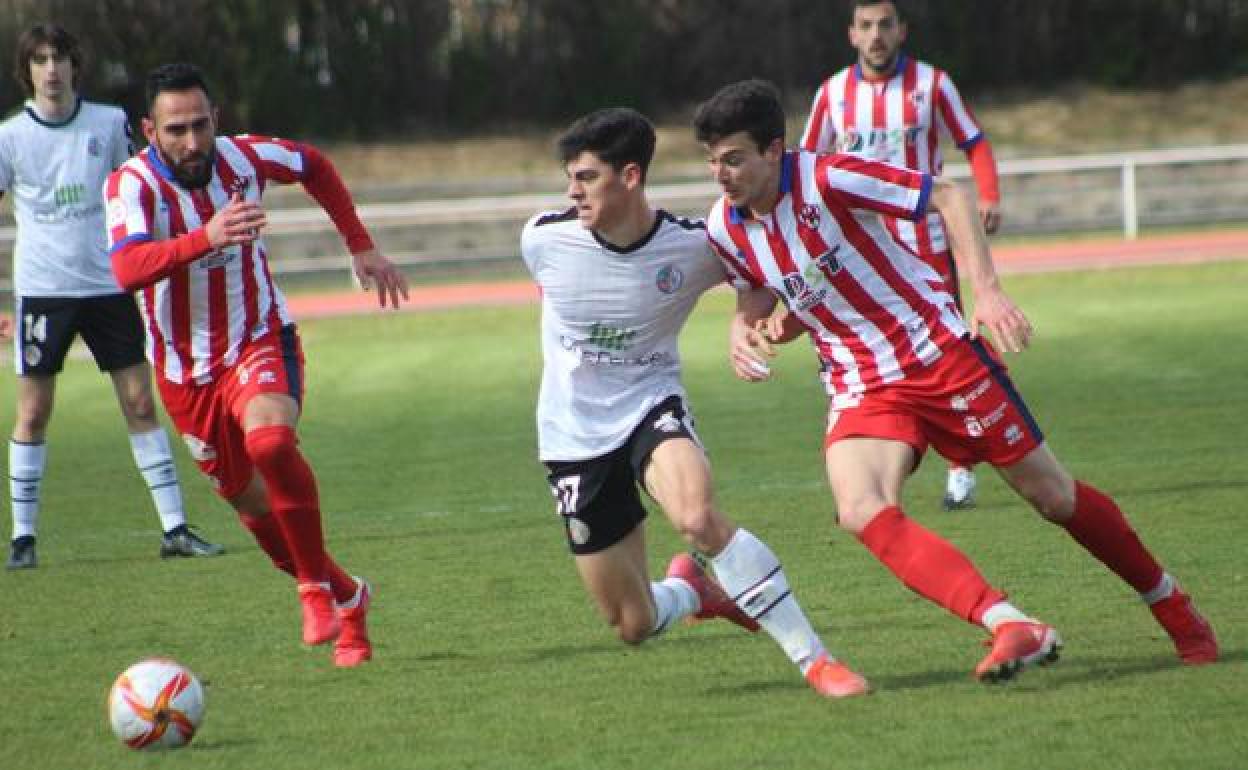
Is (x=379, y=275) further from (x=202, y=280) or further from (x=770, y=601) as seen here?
(x=770, y=601)

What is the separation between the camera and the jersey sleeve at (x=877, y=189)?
589cm

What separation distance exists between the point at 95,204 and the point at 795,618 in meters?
4.93

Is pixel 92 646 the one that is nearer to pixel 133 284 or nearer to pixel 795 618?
pixel 133 284

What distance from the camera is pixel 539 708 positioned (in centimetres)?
587

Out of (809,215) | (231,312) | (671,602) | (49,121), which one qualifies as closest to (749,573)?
(671,602)

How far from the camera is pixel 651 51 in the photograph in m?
34.7

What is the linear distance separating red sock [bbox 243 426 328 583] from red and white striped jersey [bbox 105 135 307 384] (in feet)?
1.52

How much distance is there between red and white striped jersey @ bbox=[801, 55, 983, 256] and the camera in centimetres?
948

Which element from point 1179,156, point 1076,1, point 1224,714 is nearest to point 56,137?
point 1224,714

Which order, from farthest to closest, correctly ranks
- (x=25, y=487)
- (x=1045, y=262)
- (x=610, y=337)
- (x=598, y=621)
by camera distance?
(x=1045, y=262) < (x=25, y=487) < (x=598, y=621) < (x=610, y=337)

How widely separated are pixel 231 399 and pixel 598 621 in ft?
4.74

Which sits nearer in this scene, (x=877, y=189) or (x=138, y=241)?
(x=877, y=189)

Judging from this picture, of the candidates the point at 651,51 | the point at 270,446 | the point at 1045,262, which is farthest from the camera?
the point at 651,51

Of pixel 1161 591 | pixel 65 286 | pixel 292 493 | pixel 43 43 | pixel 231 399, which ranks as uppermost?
pixel 43 43
